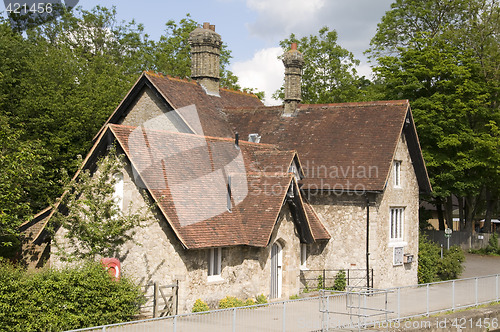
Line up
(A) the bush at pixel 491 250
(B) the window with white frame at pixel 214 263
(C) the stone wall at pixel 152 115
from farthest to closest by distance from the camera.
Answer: (A) the bush at pixel 491 250 < (C) the stone wall at pixel 152 115 < (B) the window with white frame at pixel 214 263

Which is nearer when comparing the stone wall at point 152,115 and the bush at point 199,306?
the bush at point 199,306

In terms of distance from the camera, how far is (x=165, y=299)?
20125 millimetres

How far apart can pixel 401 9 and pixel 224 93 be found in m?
21.4

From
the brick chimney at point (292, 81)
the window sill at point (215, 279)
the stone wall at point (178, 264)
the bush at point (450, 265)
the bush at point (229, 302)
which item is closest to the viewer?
the stone wall at point (178, 264)

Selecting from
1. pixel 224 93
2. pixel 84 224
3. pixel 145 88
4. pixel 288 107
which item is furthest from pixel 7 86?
pixel 84 224

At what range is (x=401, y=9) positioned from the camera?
1999 inches

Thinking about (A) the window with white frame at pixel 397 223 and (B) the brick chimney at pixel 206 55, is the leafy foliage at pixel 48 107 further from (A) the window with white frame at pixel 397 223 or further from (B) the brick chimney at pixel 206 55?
(A) the window with white frame at pixel 397 223

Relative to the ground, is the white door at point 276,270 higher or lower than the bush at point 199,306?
higher

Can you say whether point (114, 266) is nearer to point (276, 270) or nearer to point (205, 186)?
point (205, 186)

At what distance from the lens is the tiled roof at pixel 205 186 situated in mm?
21016

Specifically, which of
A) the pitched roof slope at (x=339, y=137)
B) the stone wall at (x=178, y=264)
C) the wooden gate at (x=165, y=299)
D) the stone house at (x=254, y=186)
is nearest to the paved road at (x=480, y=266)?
the stone house at (x=254, y=186)

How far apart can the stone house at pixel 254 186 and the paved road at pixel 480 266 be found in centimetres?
673

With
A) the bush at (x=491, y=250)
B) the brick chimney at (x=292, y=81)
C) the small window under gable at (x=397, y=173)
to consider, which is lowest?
the bush at (x=491, y=250)

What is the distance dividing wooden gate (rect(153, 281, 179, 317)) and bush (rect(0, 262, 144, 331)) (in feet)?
6.23
